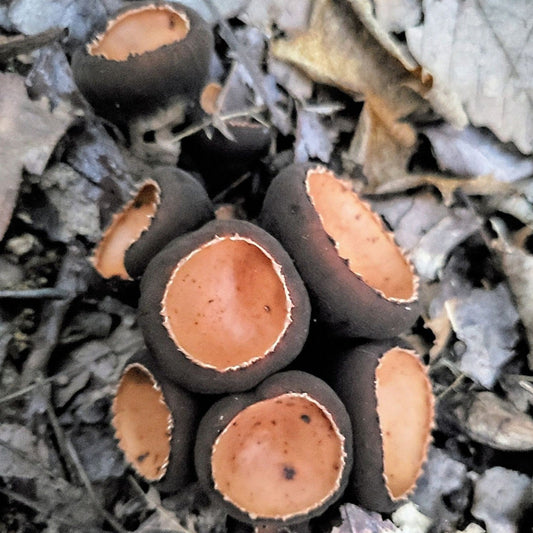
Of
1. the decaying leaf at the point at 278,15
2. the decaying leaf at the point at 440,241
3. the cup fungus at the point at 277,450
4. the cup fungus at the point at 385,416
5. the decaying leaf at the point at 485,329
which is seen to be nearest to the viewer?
the cup fungus at the point at 277,450

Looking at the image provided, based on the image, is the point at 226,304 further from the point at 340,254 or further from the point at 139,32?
the point at 139,32

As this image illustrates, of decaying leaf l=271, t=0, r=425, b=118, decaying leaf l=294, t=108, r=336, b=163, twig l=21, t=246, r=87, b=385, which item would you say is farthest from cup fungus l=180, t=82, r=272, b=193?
twig l=21, t=246, r=87, b=385

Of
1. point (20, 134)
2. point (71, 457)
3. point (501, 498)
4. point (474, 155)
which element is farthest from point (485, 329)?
point (20, 134)

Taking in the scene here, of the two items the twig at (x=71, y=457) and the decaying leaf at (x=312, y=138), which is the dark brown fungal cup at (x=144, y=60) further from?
the twig at (x=71, y=457)

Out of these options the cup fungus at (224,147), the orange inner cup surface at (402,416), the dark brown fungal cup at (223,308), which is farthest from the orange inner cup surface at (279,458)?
the cup fungus at (224,147)

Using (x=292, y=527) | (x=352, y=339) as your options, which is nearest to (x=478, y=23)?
(x=352, y=339)

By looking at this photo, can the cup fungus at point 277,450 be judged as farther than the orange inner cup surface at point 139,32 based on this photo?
No
